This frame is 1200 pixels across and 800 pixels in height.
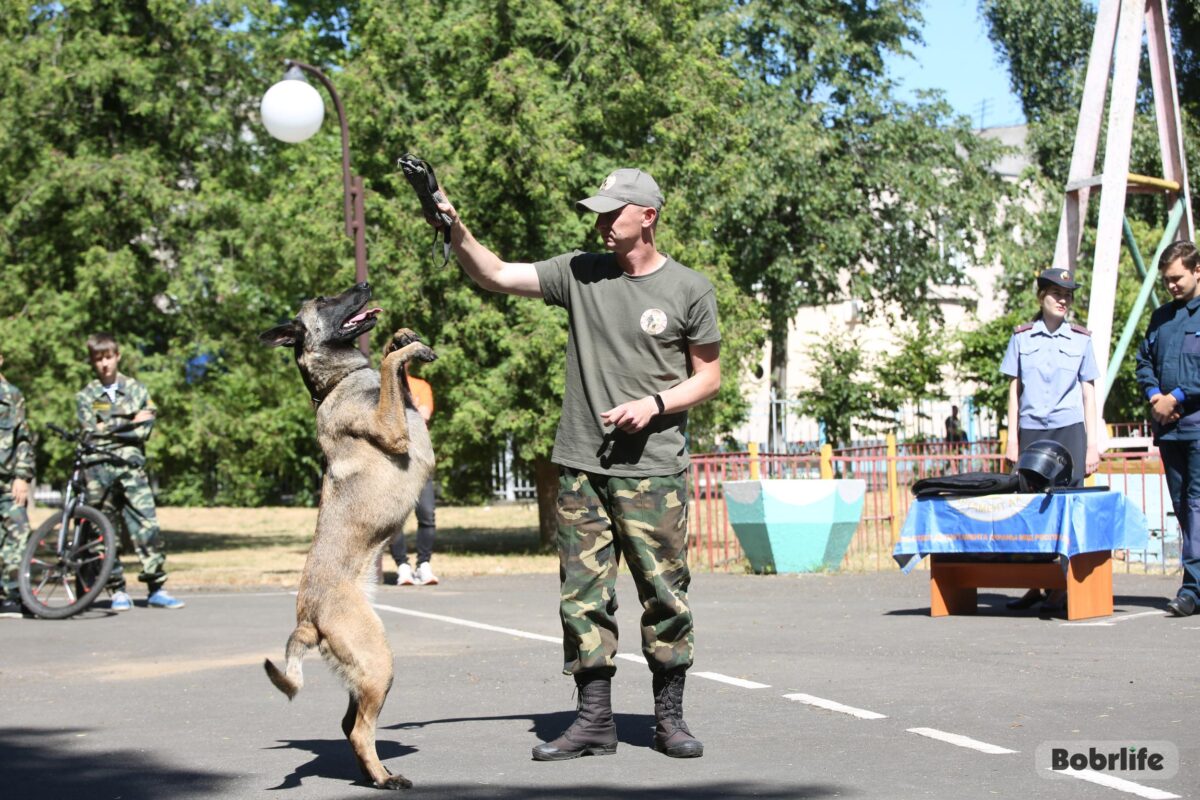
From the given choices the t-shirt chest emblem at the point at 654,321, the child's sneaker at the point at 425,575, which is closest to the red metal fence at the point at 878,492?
the child's sneaker at the point at 425,575

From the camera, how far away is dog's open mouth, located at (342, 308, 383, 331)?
18.7 ft

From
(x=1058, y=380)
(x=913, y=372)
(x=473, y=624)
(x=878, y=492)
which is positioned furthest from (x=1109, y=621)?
(x=913, y=372)

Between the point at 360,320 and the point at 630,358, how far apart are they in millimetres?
1135

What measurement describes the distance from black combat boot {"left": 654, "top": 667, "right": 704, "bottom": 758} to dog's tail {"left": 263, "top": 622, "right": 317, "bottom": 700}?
4.43ft

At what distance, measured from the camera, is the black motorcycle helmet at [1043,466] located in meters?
8.93

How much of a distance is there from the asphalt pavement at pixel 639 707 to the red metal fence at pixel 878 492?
111 inches

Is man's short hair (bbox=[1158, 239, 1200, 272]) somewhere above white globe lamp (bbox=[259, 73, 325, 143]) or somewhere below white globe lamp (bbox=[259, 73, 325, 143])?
below

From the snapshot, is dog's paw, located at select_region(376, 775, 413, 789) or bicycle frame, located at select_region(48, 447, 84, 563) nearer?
dog's paw, located at select_region(376, 775, 413, 789)

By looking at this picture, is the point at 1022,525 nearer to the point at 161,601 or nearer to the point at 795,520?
the point at 795,520

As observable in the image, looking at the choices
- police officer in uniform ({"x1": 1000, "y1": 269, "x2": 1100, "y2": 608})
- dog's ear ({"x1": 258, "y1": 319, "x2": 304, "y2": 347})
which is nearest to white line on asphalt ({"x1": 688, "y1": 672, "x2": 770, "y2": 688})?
dog's ear ({"x1": 258, "y1": 319, "x2": 304, "y2": 347})

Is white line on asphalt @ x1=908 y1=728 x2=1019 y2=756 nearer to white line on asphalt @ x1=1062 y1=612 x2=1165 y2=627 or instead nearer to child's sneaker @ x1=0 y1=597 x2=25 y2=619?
white line on asphalt @ x1=1062 y1=612 x2=1165 y2=627

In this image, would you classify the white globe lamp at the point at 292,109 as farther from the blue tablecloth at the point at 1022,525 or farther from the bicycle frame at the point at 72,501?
the blue tablecloth at the point at 1022,525

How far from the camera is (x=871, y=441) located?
32.2 metres

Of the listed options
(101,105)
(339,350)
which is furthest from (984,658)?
(101,105)
